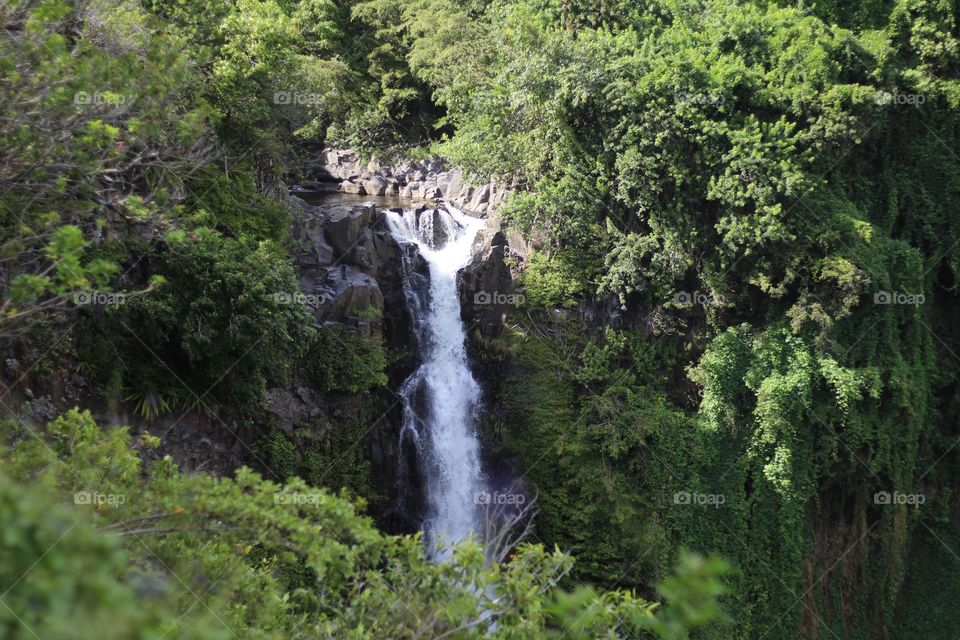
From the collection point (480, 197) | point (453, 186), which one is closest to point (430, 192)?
point (453, 186)

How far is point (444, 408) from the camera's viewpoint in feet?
44.3

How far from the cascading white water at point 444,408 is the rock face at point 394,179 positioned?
3.94 m

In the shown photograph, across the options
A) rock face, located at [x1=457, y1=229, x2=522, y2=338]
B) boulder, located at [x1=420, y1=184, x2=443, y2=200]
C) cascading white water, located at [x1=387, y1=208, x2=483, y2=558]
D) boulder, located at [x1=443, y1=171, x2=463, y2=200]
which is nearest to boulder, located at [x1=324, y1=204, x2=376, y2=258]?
cascading white water, located at [x1=387, y1=208, x2=483, y2=558]

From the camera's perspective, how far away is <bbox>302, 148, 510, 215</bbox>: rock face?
1850 centimetres

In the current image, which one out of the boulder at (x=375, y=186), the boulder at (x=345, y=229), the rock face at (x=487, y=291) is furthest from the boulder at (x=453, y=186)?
the boulder at (x=345, y=229)

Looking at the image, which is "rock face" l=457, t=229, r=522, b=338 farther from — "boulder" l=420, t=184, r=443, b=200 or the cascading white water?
"boulder" l=420, t=184, r=443, b=200

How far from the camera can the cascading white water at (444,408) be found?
13055 millimetres

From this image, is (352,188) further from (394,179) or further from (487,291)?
(487,291)

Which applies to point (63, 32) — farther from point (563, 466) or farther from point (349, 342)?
point (563, 466)

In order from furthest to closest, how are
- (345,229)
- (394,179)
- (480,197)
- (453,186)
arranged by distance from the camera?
(394,179), (453,186), (480,197), (345,229)

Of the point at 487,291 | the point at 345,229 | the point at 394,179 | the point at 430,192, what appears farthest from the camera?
the point at 394,179

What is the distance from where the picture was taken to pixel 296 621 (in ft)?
20.0

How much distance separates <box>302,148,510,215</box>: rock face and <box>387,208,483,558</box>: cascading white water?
394 cm

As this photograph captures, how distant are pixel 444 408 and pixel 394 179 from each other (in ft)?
31.4
